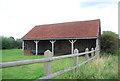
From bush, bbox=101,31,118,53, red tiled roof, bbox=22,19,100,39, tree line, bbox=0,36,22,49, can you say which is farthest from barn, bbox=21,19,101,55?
tree line, bbox=0,36,22,49

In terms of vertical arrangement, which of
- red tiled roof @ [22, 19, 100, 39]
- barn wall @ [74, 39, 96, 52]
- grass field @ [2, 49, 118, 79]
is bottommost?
grass field @ [2, 49, 118, 79]

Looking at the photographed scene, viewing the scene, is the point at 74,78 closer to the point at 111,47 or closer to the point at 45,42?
the point at 111,47

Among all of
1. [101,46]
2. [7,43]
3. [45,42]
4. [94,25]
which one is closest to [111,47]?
[101,46]

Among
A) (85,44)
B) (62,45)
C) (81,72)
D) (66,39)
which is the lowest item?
(81,72)

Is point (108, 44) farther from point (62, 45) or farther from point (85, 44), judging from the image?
point (62, 45)

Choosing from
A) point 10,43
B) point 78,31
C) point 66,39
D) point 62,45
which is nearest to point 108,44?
point 78,31

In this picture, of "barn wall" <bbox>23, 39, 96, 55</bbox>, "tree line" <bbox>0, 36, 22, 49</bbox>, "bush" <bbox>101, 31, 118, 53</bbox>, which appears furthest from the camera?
"tree line" <bbox>0, 36, 22, 49</bbox>

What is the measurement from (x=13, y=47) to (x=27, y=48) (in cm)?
1435

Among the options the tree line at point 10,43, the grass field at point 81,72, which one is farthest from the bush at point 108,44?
the tree line at point 10,43

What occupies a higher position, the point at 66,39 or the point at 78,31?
the point at 78,31

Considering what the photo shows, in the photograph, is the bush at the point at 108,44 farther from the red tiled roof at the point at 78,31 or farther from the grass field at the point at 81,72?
the grass field at the point at 81,72

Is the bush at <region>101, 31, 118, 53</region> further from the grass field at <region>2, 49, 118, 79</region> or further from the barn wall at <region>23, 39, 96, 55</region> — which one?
the grass field at <region>2, 49, 118, 79</region>

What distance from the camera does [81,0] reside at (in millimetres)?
12336

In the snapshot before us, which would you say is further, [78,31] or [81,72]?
[78,31]
